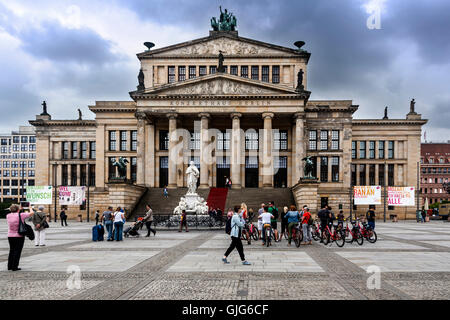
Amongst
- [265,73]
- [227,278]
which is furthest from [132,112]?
[227,278]

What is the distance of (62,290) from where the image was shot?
30.8ft

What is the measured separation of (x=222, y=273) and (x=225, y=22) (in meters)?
57.4

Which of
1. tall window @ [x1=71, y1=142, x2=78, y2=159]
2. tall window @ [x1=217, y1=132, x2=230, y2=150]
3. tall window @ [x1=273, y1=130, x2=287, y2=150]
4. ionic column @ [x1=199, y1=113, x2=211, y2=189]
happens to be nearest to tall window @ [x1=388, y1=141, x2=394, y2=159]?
tall window @ [x1=273, y1=130, x2=287, y2=150]

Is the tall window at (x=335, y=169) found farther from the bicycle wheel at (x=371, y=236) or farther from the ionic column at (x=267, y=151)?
the bicycle wheel at (x=371, y=236)

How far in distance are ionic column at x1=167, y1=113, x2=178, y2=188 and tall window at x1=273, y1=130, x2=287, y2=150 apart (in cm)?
1555

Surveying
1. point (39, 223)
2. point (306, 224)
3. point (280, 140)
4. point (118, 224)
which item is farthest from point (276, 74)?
point (39, 223)

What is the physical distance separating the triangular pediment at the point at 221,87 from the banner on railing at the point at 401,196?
720 inches

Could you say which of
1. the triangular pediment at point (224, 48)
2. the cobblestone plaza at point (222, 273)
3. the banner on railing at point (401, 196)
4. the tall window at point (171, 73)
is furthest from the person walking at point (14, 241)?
the triangular pediment at point (224, 48)

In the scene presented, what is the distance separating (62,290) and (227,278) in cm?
424

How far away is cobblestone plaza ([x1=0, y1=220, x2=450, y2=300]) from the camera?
29.8ft

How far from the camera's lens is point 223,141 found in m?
57.8

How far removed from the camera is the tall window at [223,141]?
57562 millimetres
